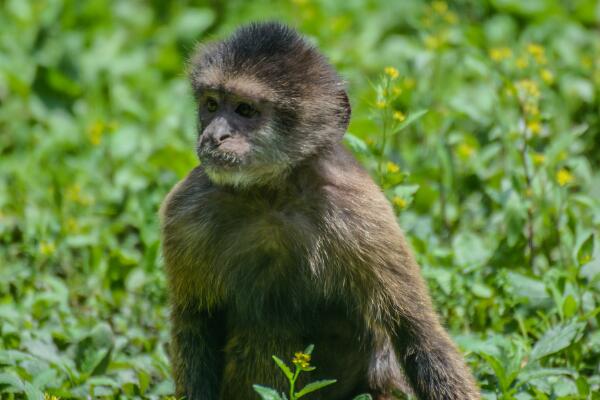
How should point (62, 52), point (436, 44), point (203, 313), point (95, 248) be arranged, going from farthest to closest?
point (62, 52) < point (436, 44) < point (95, 248) < point (203, 313)

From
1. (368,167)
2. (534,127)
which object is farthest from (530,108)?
(368,167)

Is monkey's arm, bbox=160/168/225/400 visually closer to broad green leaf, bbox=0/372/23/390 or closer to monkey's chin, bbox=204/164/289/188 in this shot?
monkey's chin, bbox=204/164/289/188

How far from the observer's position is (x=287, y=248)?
565 cm

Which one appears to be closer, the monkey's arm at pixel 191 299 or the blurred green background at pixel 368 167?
the monkey's arm at pixel 191 299

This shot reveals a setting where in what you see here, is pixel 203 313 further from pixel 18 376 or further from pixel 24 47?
pixel 24 47

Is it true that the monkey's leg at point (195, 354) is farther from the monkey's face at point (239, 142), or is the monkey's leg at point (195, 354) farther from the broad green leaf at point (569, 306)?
the broad green leaf at point (569, 306)

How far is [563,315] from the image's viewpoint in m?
6.17

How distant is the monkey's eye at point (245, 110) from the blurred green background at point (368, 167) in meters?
0.83

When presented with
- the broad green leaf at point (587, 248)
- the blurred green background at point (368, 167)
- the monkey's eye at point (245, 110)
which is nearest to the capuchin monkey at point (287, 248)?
the monkey's eye at point (245, 110)

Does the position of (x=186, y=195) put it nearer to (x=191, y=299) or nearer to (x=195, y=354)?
(x=191, y=299)

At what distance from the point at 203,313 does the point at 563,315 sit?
192cm

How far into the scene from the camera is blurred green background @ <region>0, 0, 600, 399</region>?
6.25 meters

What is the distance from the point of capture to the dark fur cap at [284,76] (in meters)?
5.57

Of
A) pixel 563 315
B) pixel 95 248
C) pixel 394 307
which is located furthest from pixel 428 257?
pixel 95 248
